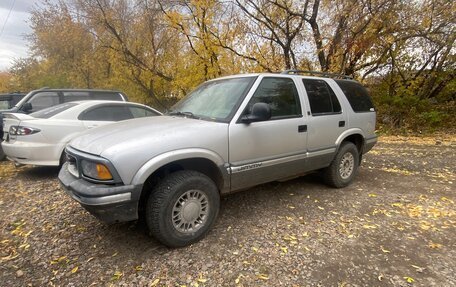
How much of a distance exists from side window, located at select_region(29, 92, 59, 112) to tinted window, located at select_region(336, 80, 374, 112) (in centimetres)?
699

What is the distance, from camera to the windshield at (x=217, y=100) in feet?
11.2

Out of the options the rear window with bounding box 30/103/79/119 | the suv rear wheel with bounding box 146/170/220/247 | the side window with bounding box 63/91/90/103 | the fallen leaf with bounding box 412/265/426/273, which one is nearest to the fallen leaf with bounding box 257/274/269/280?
the suv rear wheel with bounding box 146/170/220/247

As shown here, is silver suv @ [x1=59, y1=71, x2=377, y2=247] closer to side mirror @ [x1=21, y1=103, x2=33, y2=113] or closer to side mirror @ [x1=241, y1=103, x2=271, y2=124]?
side mirror @ [x1=241, y1=103, x2=271, y2=124]

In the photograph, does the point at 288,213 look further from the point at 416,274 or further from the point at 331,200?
the point at 416,274

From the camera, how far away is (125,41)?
1795 centimetres

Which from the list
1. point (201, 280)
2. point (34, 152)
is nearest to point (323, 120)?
point (201, 280)

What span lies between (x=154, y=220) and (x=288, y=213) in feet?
6.25

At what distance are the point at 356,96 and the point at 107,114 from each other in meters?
4.92

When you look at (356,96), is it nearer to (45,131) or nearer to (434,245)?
(434,245)

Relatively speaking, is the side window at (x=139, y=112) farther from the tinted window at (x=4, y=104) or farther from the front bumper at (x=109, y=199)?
the tinted window at (x=4, y=104)

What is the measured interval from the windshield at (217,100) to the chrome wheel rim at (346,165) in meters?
2.29

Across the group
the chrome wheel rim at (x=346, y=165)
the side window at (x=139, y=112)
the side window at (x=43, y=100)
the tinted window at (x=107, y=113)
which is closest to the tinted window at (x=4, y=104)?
the side window at (x=43, y=100)

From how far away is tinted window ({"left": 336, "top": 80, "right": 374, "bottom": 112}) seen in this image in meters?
4.84

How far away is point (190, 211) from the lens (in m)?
3.07
